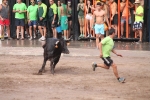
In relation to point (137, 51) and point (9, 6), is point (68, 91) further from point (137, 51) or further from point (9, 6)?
point (9, 6)

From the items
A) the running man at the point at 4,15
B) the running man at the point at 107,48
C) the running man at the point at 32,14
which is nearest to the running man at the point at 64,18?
the running man at the point at 32,14

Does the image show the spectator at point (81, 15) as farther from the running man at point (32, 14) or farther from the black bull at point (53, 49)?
the black bull at point (53, 49)

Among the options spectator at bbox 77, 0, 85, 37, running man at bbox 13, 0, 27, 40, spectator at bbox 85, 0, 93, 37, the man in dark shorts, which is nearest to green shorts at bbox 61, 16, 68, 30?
the man in dark shorts

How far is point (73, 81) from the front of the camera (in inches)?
487

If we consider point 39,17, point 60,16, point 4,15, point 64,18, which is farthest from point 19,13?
point 64,18

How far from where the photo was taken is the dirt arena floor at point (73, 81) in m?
10.6

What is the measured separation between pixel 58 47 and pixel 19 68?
1.80 meters

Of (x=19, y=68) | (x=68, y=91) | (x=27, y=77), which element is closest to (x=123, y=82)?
(x=68, y=91)

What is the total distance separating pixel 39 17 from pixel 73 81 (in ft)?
34.1

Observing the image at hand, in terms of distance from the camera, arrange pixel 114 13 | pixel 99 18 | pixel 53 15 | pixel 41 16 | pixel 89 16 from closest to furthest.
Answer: pixel 99 18 < pixel 114 13 < pixel 89 16 < pixel 53 15 < pixel 41 16

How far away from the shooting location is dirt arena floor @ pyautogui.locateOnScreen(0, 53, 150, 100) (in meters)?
10.6

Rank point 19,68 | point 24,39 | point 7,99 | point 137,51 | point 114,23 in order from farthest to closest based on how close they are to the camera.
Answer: point 24,39 → point 114,23 → point 137,51 → point 19,68 → point 7,99

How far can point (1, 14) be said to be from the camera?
22750mm

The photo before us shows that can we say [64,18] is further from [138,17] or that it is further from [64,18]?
[138,17]
